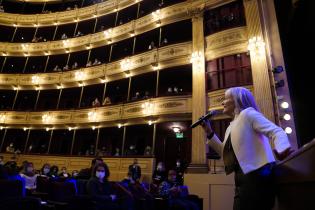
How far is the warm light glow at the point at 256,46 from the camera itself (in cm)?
821

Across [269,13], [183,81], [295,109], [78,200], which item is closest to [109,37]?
[183,81]

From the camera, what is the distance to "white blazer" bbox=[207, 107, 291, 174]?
1388 mm

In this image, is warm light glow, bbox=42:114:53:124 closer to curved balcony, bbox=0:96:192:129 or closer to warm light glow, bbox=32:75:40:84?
curved balcony, bbox=0:96:192:129

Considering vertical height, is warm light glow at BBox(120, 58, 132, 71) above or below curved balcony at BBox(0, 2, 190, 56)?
below

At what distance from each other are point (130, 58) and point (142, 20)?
2271 millimetres

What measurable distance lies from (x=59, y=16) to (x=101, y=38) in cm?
497

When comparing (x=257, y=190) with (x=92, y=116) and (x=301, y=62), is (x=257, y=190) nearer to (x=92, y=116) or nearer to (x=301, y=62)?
(x=301, y=62)

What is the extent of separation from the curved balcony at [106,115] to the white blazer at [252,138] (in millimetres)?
7827

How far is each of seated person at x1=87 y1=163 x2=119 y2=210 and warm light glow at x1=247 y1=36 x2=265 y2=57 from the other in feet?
21.5

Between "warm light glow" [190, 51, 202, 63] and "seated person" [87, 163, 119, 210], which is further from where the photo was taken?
"warm light glow" [190, 51, 202, 63]

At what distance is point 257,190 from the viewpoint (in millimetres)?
1330

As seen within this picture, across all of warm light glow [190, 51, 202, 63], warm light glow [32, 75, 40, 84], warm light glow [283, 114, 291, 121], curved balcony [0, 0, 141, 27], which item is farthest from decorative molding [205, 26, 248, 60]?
warm light glow [32, 75, 40, 84]

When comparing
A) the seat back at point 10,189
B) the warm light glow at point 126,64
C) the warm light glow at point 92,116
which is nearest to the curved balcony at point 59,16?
the warm light glow at point 126,64

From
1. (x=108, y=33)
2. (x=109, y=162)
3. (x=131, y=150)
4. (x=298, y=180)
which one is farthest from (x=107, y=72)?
(x=298, y=180)
